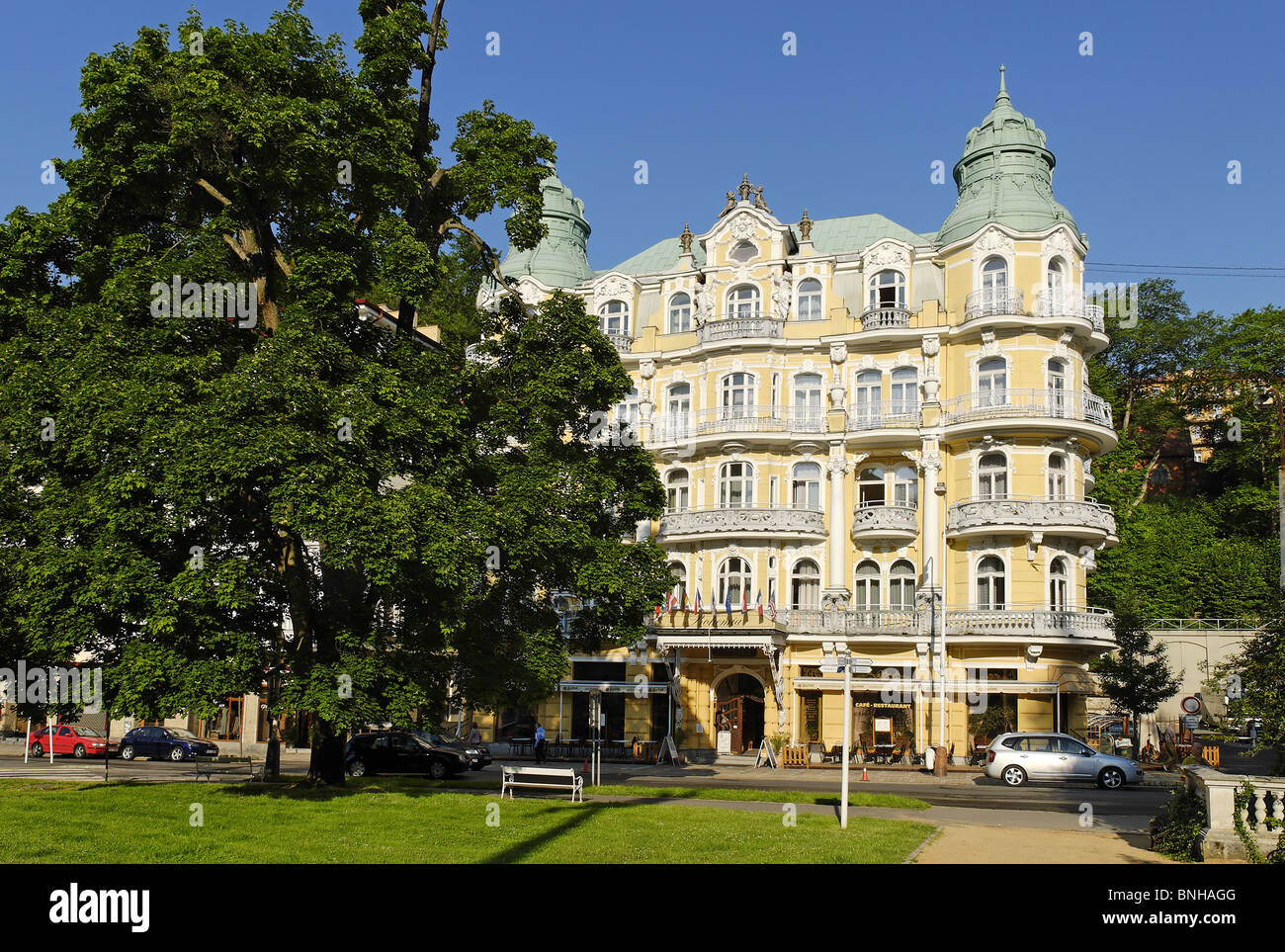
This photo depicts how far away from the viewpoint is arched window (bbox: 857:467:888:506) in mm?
44344

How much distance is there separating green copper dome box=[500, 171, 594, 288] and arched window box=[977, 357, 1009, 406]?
18.7m

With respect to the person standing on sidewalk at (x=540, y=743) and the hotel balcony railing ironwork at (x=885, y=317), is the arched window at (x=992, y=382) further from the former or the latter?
the person standing on sidewalk at (x=540, y=743)

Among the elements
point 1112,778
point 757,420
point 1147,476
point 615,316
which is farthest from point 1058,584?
point 1147,476

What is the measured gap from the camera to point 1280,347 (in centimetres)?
5691

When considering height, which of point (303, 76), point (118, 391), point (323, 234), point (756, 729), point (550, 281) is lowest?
point (756, 729)

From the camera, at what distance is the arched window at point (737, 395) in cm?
4491

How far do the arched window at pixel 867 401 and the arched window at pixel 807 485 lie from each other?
242 cm

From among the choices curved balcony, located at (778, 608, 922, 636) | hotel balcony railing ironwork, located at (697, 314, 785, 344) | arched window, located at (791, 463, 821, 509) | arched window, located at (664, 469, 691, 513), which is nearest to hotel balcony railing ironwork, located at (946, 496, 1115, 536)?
curved balcony, located at (778, 608, 922, 636)

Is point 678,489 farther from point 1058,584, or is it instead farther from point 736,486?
point 1058,584

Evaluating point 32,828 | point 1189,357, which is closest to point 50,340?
point 32,828

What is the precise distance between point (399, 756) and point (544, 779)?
796 centimetres

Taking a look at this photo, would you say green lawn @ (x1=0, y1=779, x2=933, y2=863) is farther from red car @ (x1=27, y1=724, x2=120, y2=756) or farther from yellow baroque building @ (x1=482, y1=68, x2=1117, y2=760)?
yellow baroque building @ (x1=482, y1=68, x2=1117, y2=760)
